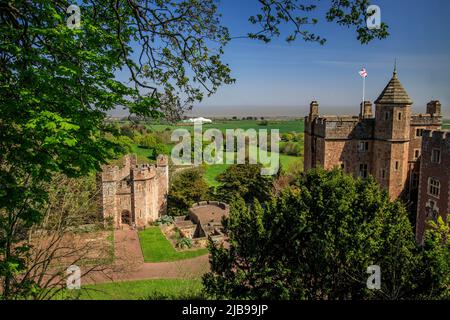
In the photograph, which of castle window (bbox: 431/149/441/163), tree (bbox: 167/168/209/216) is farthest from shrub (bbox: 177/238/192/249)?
castle window (bbox: 431/149/441/163)

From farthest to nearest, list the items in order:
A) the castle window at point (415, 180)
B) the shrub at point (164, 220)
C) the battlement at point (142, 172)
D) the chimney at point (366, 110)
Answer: the shrub at point (164, 220) < the battlement at point (142, 172) < the chimney at point (366, 110) < the castle window at point (415, 180)

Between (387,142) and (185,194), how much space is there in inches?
1057

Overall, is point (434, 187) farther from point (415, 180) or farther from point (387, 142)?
point (387, 142)

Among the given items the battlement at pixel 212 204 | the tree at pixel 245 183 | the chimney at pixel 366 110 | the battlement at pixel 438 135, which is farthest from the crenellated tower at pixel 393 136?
the tree at pixel 245 183

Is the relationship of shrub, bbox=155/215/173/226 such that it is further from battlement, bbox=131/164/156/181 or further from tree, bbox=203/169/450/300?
tree, bbox=203/169/450/300

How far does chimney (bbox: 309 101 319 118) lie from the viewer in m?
30.4

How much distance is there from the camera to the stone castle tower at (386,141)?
1024 inches

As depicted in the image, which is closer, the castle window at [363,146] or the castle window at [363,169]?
the castle window at [363,146]

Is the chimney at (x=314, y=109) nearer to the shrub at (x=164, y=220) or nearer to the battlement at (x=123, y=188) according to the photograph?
the shrub at (x=164, y=220)

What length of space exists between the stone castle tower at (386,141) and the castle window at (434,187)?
282cm

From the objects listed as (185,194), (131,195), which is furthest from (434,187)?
(131,195)
